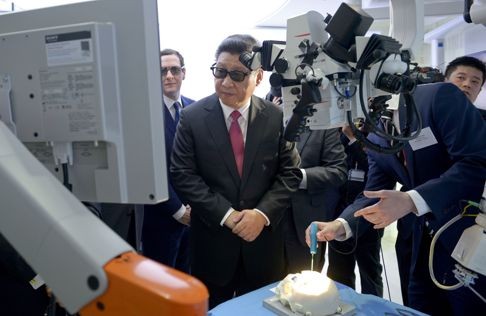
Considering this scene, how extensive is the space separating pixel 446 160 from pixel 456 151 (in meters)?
0.12

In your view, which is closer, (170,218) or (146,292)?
(146,292)

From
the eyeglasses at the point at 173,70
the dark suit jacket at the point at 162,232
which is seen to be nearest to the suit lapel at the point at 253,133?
the dark suit jacket at the point at 162,232

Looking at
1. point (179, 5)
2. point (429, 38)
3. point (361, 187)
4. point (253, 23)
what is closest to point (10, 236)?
point (361, 187)

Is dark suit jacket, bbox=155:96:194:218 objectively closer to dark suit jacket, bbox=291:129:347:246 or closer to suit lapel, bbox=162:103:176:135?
suit lapel, bbox=162:103:176:135

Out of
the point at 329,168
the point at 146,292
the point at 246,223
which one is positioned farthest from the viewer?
the point at 329,168

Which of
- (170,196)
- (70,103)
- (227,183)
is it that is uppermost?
(70,103)

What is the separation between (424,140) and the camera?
1427 mm

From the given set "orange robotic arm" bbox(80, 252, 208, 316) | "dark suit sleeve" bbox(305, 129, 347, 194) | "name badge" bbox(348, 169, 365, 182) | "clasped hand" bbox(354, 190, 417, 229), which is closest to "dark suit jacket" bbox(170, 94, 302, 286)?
"dark suit sleeve" bbox(305, 129, 347, 194)

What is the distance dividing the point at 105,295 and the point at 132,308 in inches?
1.7

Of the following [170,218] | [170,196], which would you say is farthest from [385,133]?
[170,218]

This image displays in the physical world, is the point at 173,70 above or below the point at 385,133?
above

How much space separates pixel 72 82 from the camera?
26.1 inches

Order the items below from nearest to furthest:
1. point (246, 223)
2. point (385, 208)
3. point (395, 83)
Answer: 1. point (395, 83)
2. point (385, 208)
3. point (246, 223)

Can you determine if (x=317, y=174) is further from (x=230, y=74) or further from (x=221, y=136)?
(x=230, y=74)
